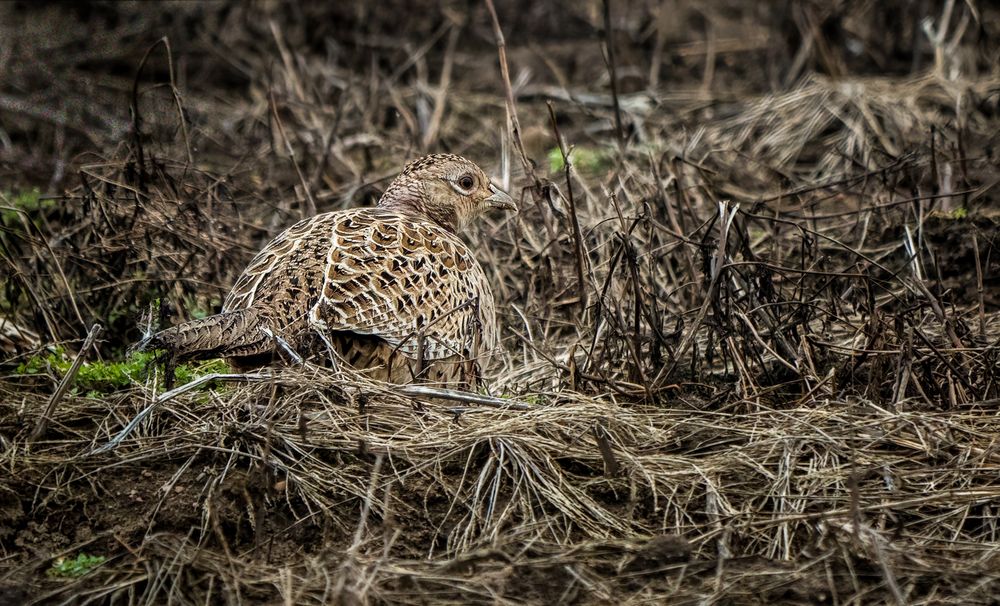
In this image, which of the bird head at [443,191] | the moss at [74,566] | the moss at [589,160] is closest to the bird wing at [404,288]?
the bird head at [443,191]

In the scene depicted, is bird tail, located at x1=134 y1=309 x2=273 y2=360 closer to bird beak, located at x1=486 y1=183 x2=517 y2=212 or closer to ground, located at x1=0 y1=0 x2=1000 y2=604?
ground, located at x1=0 y1=0 x2=1000 y2=604

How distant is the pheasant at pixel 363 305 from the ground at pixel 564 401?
0.17 m

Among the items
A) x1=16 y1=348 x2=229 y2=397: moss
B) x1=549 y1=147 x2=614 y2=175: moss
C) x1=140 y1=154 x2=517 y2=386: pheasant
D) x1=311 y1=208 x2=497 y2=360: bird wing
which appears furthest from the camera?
x1=549 y1=147 x2=614 y2=175: moss

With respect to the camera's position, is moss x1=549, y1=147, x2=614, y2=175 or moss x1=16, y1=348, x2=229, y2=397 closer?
moss x1=16, y1=348, x2=229, y2=397

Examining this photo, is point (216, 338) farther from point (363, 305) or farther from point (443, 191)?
point (443, 191)

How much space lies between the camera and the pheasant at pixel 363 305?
15.3 ft

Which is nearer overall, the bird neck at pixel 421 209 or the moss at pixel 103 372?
the moss at pixel 103 372

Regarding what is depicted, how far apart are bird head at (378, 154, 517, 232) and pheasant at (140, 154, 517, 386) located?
258 mm

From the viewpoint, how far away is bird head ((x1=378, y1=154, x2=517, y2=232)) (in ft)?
20.1

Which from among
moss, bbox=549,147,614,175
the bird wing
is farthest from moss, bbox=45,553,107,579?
moss, bbox=549,147,614,175

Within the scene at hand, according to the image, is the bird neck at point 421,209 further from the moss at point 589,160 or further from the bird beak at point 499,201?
the moss at point 589,160

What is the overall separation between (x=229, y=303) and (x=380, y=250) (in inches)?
27.4

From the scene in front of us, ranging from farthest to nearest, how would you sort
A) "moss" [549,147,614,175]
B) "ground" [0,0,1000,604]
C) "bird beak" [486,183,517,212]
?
"moss" [549,147,614,175] < "bird beak" [486,183,517,212] < "ground" [0,0,1000,604]

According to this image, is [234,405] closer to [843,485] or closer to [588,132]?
[843,485]
